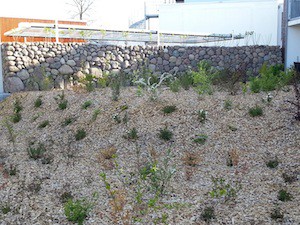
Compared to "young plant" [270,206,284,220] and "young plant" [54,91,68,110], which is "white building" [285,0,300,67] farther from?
"young plant" [270,206,284,220]

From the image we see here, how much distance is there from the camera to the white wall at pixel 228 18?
21.2 m

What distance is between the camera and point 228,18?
869 inches

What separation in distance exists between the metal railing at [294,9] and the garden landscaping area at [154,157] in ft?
17.3

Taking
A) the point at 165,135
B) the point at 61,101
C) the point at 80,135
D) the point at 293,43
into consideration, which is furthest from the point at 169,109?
the point at 293,43

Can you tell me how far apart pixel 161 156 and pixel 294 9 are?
994 cm

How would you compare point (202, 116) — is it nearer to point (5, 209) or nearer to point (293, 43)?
point (5, 209)

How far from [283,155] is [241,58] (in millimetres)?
8885

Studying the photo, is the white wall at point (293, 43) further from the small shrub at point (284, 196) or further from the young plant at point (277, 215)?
the young plant at point (277, 215)

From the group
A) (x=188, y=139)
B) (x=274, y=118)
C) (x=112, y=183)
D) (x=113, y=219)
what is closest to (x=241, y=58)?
(x=274, y=118)

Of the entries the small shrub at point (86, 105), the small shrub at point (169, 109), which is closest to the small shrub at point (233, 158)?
the small shrub at point (169, 109)

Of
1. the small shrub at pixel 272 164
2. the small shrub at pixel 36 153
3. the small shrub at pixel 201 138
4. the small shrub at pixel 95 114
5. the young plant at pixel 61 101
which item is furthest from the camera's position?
the young plant at pixel 61 101

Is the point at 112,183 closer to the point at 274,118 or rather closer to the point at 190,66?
the point at 274,118

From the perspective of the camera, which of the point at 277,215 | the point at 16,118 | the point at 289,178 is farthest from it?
the point at 16,118

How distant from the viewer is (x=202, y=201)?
15.5ft
